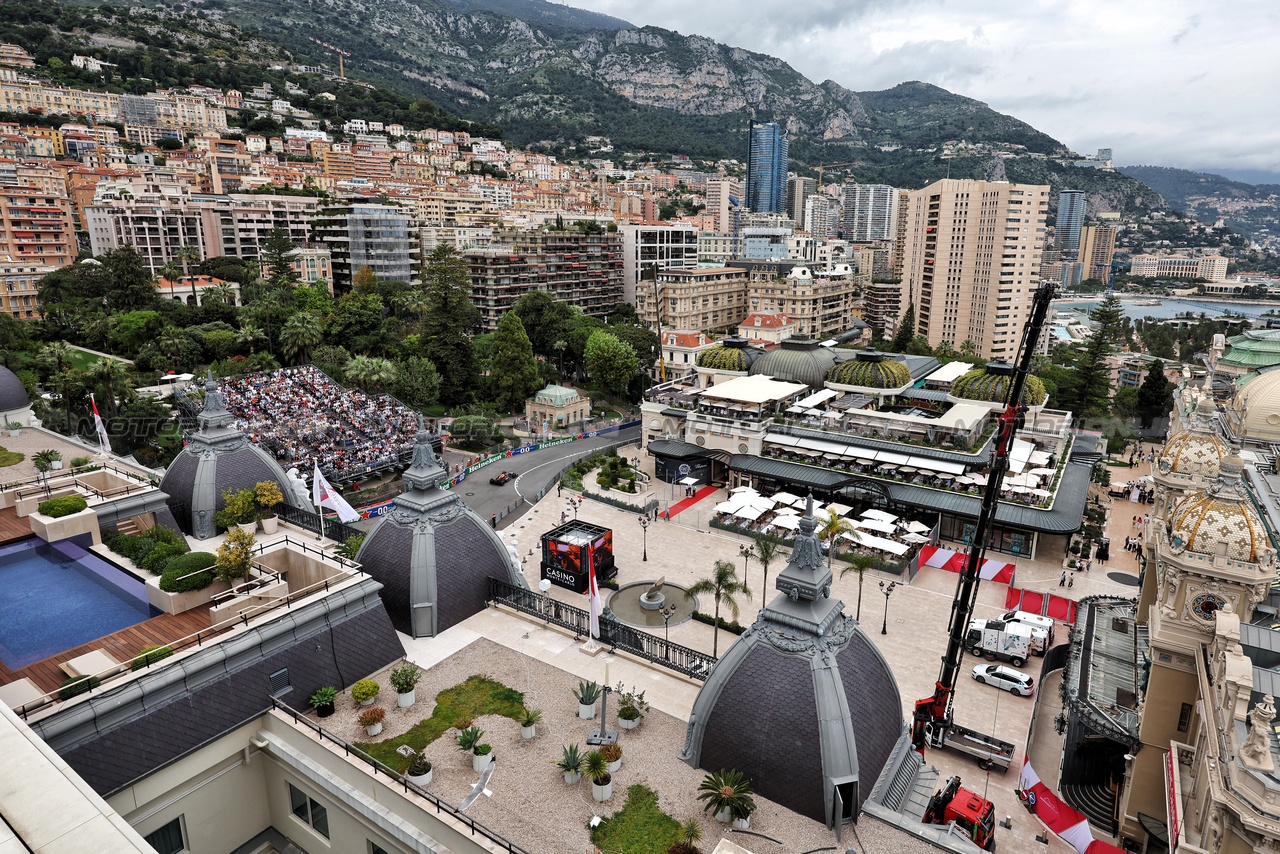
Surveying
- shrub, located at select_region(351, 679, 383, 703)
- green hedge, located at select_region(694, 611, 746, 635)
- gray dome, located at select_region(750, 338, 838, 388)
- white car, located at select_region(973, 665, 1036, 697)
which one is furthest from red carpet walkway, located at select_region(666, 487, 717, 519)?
shrub, located at select_region(351, 679, 383, 703)

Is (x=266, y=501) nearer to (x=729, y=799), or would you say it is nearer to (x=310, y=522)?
(x=310, y=522)

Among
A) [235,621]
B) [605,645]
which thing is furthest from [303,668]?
[605,645]

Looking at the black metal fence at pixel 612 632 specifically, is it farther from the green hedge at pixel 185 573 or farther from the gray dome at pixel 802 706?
the green hedge at pixel 185 573

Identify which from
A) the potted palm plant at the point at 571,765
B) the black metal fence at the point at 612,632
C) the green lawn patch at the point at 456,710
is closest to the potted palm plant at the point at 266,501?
the black metal fence at the point at 612,632

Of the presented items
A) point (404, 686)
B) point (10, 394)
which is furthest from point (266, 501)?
point (10, 394)

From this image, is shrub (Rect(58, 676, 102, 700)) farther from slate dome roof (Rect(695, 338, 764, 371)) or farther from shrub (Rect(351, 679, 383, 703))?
slate dome roof (Rect(695, 338, 764, 371))

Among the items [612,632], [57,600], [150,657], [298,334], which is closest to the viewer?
[150,657]
